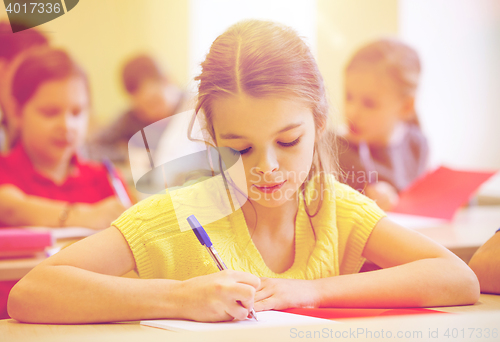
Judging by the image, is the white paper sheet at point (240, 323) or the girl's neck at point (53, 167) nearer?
the white paper sheet at point (240, 323)

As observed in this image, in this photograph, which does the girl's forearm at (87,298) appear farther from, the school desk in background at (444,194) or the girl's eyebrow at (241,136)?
the school desk in background at (444,194)

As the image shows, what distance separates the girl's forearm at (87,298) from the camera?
14.5 inches

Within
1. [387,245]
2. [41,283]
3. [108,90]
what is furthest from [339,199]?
[108,90]

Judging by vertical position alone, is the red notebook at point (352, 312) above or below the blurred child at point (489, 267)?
above

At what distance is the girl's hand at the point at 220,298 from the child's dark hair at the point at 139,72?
2.06 metres

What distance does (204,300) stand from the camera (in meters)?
0.36

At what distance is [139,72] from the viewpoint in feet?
7.94

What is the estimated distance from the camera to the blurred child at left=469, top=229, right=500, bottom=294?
46cm

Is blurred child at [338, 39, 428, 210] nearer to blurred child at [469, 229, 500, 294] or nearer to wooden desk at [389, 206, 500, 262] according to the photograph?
wooden desk at [389, 206, 500, 262]

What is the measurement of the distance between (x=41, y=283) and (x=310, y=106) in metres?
0.28

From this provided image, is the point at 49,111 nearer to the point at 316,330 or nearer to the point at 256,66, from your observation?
the point at 256,66

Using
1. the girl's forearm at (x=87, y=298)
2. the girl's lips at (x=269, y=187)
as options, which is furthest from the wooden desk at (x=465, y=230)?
the girl's forearm at (x=87, y=298)

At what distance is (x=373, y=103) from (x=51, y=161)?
74cm

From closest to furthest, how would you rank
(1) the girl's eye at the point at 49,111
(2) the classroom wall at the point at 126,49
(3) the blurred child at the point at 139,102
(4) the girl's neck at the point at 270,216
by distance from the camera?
(4) the girl's neck at the point at 270,216
(1) the girl's eye at the point at 49,111
(3) the blurred child at the point at 139,102
(2) the classroom wall at the point at 126,49
